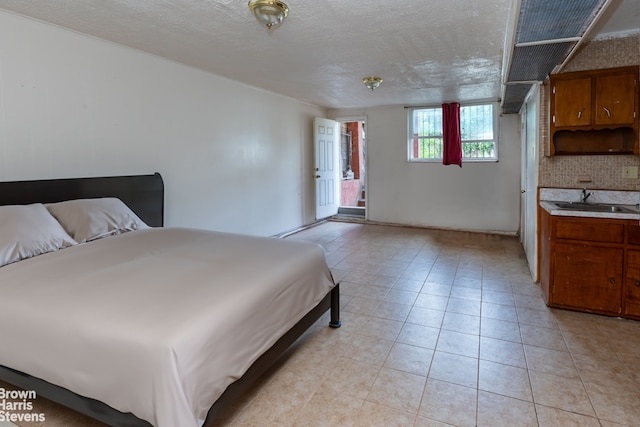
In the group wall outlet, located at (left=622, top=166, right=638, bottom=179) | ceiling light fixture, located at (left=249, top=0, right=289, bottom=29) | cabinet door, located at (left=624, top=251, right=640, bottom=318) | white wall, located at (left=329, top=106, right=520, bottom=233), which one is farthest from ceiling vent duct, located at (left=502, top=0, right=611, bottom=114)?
white wall, located at (left=329, top=106, right=520, bottom=233)

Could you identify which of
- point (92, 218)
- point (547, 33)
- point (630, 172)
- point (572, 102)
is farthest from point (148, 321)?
point (630, 172)

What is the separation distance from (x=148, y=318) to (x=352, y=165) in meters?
8.45

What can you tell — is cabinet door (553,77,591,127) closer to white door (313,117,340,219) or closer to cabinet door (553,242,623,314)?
cabinet door (553,242,623,314)

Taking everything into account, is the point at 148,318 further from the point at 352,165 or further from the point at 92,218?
the point at 352,165

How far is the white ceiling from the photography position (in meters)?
2.58

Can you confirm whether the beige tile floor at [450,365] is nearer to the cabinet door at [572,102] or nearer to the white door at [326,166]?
the cabinet door at [572,102]

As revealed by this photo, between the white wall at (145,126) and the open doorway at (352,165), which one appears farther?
the open doorway at (352,165)

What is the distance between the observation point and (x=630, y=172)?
3.13 m

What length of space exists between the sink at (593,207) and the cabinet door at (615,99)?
0.69 m

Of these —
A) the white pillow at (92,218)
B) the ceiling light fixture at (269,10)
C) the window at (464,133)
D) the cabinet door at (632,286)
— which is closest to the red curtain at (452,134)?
the window at (464,133)

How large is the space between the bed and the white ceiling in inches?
58.5

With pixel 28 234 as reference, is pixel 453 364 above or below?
below

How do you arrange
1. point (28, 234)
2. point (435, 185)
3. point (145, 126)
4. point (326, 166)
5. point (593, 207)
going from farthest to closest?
point (326, 166)
point (435, 185)
point (145, 126)
point (593, 207)
point (28, 234)

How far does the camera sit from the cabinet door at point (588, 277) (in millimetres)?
2852
